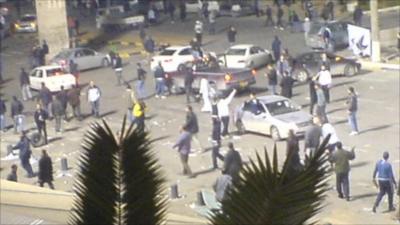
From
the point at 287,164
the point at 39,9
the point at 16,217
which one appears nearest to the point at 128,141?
the point at 287,164

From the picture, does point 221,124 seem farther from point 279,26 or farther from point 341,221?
point 279,26

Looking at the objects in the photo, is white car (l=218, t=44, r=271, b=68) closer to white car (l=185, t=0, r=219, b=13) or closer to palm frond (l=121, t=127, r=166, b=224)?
white car (l=185, t=0, r=219, b=13)

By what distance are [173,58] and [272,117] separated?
1160 centimetres

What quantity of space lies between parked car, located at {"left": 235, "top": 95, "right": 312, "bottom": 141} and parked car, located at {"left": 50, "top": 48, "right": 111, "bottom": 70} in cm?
1370

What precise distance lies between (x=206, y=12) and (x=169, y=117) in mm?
23813

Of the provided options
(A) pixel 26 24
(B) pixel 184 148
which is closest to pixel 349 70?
(B) pixel 184 148

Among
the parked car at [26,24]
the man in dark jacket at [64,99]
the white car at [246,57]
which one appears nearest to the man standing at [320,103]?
the man in dark jacket at [64,99]

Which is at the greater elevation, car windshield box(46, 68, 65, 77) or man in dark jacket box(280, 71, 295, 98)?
man in dark jacket box(280, 71, 295, 98)

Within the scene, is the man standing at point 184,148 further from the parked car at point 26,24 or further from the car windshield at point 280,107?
the parked car at point 26,24

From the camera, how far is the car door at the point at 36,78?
33375mm

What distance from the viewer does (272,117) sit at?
2419cm

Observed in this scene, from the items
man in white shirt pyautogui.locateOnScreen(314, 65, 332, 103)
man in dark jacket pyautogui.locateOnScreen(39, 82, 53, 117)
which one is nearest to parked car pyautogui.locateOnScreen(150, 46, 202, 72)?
man in dark jacket pyautogui.locateOnScreen(39, 82, 53, 117)

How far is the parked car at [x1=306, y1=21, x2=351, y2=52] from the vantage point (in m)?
37.1

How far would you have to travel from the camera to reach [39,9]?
42188 mm
